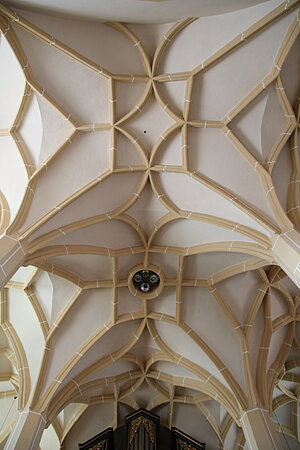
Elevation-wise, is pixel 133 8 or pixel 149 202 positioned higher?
pixel 133 8

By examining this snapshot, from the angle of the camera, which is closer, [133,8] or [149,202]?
[133,8]

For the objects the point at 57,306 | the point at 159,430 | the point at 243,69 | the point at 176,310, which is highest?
the point at 243,69

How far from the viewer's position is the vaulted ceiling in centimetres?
850

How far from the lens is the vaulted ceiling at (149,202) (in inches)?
335

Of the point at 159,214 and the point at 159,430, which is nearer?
the point at 159,214

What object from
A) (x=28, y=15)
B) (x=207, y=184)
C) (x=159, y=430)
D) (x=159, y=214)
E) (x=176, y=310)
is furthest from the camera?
(x=159, y=430)

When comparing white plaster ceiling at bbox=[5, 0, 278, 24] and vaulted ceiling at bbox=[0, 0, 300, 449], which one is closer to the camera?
white plaster ceiling at bbox=[5, 0, 278, 24]

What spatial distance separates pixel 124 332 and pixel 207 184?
5.35 m

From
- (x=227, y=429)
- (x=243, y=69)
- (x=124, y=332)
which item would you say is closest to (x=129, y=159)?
(x=243, y=69)

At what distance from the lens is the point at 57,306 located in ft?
35.9

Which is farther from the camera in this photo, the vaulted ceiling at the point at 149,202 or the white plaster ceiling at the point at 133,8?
the vaulted ceiling at the point at 149,202

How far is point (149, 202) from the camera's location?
1059 cm

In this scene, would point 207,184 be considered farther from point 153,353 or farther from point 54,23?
point 153,353

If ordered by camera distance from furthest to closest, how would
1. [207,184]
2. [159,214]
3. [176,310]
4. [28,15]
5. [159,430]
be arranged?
[159,430] → [176,310] → [159,214] → [207,184] → [28,15]
